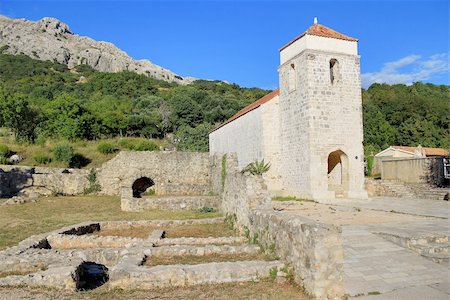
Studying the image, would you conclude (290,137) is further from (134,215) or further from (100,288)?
(100,288)

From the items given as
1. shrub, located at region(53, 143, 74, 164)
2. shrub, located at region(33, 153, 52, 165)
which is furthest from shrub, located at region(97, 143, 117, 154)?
shrub, located at region(33, 153, 52, 165)

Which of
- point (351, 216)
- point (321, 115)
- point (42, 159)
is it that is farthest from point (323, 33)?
point (42, 159)

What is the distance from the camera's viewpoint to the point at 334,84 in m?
18.6

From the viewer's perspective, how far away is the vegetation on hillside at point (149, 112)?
34.8m

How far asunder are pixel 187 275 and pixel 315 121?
1346 centimetres

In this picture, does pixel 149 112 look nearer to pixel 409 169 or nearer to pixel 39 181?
pixel 39 181

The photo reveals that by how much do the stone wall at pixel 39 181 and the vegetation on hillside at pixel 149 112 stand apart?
273 inches

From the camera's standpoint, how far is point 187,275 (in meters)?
6.10

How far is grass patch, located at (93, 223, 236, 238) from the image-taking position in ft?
36.3

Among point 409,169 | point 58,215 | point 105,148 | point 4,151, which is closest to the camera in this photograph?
point 58,215

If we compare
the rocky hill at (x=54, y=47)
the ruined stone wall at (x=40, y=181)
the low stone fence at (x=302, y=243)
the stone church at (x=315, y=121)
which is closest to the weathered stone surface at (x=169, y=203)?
the stone church at (x=315, y=121)

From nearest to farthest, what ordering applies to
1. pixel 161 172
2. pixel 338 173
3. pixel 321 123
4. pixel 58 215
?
pixel 58 215 < pixel 321 123 < pixel 338 173 < pixel 161 172

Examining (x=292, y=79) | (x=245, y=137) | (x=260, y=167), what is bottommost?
(x=260, y=167)

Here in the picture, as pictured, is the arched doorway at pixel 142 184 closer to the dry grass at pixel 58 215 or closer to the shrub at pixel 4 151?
the dry grass at pixel 58 215
